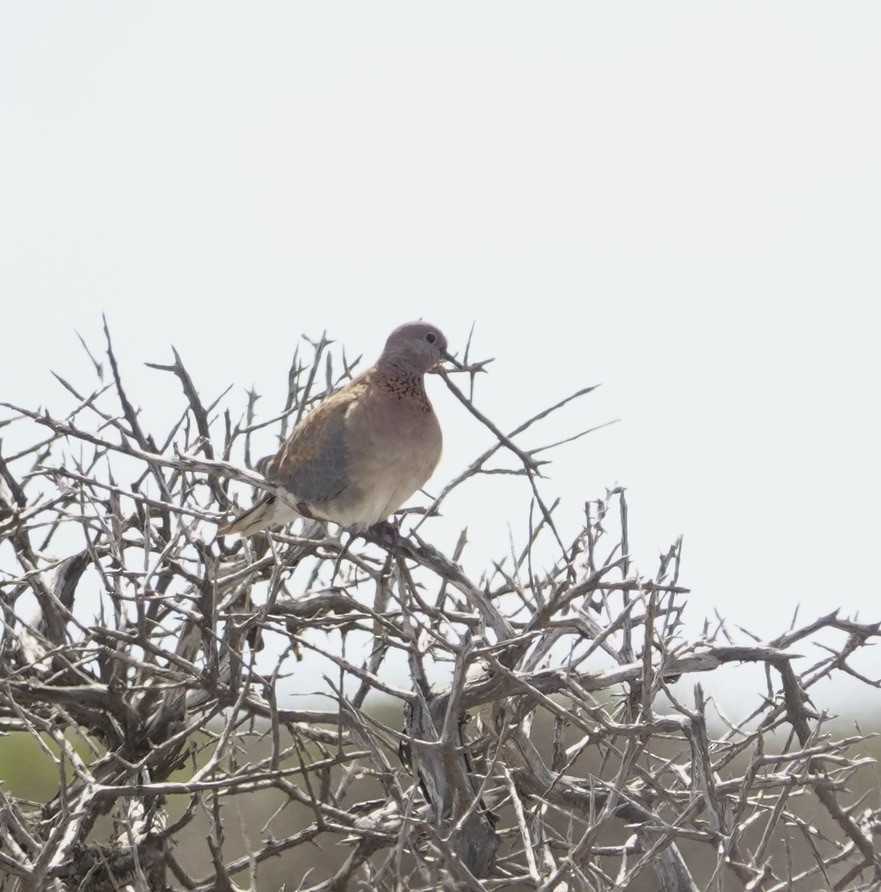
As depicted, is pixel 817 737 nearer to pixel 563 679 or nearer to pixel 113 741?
pixel 563 679

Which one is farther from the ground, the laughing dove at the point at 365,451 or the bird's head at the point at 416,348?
the bird's head at the point at 416,348

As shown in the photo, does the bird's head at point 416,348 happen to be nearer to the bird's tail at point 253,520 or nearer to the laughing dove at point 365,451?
the laughing dove at point 365,451

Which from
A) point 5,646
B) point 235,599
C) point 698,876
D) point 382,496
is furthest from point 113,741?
point 698,876

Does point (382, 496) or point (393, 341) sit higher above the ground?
point (393, 341)

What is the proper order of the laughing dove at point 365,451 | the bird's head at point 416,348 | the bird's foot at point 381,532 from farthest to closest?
the bird's head at point 416,348 → the laughing dove at point 365,451 → the bird's foot at point 381,532

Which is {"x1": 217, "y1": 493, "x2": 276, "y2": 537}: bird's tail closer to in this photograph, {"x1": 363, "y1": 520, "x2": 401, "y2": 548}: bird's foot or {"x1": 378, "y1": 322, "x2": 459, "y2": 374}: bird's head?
{"x1": 363, "y1": 520, "x2": 401, "y2": 548}: bird's foot

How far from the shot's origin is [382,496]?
439 centimetres

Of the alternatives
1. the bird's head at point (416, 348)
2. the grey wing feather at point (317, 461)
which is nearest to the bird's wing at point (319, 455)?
the grey wing feather at point (317, 461)

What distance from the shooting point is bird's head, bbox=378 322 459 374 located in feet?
15.5

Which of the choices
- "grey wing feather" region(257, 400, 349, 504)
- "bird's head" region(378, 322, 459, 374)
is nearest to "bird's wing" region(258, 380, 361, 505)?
"grey wing feather" region(257, 400, 349, 504)

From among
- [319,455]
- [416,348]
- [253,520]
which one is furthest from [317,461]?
[416,348]

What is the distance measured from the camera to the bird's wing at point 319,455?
4438 millimetres

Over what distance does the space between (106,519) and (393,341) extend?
4.31ft

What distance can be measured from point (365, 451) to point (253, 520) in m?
0.47
